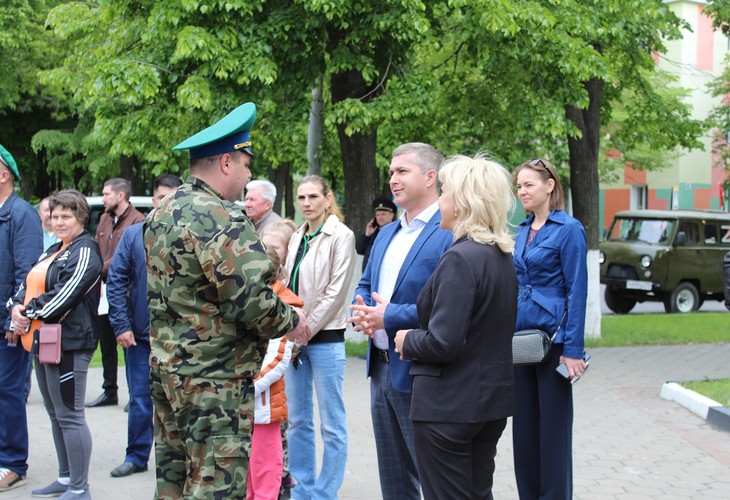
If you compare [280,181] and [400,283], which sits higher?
[280,181]

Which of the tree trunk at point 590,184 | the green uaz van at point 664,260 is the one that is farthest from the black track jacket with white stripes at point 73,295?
the green uaz van at point 664,260

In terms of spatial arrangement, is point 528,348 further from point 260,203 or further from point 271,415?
point 260,203

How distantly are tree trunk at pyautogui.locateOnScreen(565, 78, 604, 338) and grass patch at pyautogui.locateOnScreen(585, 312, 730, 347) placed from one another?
0.51 m

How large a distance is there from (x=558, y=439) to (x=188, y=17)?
22.4 feet

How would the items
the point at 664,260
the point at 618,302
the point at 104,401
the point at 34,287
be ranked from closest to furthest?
the point at 34,287 < the point at 104,401 < the point at 664,260 < the point at 618,302

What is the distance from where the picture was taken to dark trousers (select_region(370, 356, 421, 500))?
15.0 feet

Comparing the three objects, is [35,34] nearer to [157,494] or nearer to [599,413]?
[599,413]

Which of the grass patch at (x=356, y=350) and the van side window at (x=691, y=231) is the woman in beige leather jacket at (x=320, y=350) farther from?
the van side window at (x=691, y=231)

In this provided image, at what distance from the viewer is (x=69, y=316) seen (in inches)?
222

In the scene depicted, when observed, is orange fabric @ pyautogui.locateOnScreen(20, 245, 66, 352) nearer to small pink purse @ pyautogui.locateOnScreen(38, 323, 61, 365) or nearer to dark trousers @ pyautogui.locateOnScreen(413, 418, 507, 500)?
small pink purse @ pyautogui.locateOnScreen(38, 323, 61, 365)

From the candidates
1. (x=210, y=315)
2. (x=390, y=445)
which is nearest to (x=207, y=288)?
(x=210, y=315)

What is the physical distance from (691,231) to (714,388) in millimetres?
11457

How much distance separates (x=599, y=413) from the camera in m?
8.64

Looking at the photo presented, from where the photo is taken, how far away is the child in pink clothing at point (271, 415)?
5.24 m
